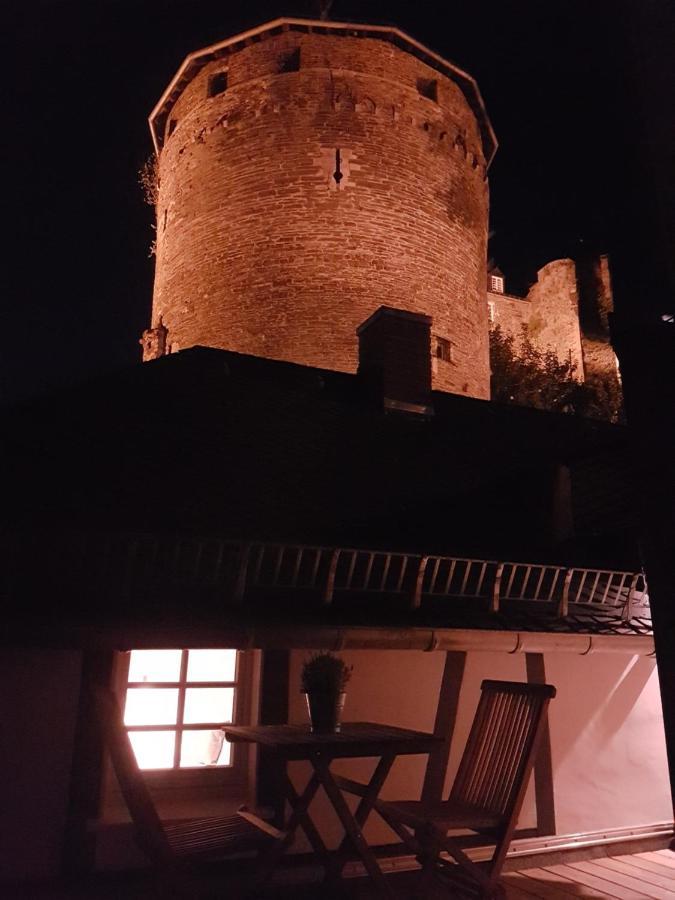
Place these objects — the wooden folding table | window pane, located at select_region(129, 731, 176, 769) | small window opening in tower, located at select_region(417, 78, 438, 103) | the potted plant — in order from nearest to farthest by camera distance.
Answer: the wooden folding table → the potted plant → window pane, located at select_region(129, 731, 176, 769) → small window opening in tower, located at select_region(417, 78, 438, 103)

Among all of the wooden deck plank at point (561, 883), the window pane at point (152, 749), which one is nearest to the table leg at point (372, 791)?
the window pane at point (152, 749)

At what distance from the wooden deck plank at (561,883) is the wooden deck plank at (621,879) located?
197 millimetres

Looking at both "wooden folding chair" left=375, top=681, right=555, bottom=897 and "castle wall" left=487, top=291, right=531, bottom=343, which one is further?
"castle wall" left=487, top=291, right=531, bottom=343

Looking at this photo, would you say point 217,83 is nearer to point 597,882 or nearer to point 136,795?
point 136,795

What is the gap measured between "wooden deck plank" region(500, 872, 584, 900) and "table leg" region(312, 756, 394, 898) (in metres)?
1.29

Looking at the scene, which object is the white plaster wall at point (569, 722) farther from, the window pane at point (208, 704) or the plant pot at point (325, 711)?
the plant pot at point (325, 711)

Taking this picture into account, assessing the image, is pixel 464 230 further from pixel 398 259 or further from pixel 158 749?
pixel 158 749

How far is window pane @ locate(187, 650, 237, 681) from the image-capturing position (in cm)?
476

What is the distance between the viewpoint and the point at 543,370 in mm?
27172

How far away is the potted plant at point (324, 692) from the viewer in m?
3.97

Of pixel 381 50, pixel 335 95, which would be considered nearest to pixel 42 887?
pixel 335 95

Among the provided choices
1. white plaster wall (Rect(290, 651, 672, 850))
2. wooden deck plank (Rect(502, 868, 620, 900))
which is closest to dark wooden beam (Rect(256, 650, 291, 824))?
white plaster wall (Rect(290, 651, 672, 850))

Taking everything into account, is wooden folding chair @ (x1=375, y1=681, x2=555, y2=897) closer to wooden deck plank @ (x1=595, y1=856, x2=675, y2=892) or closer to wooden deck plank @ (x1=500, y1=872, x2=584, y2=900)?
wooden deck plank @ (x1=500, y1=872, x2=584, y2=900)

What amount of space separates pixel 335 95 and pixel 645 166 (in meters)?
11.9
